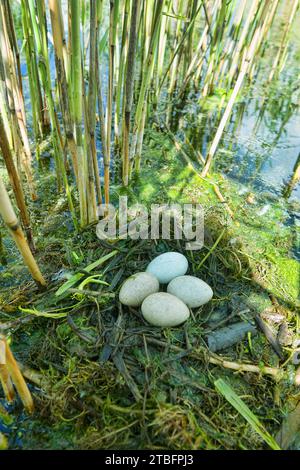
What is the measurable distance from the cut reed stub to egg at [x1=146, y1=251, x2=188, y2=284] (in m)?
0.72

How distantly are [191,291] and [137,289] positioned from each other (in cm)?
23

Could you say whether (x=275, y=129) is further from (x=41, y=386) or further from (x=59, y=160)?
(x=41, y=386)

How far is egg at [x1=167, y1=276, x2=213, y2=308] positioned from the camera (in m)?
1.53

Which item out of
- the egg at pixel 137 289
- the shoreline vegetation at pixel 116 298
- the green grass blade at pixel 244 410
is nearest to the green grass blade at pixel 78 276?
the shoreline vegetation at pixel 116 298

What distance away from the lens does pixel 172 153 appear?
283cm

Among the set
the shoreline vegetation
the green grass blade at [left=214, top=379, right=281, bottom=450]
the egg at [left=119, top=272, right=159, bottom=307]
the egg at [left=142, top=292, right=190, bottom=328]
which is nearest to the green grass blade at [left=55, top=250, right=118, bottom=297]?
the shoreline vegetation

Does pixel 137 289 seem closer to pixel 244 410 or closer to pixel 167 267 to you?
pixel 167 267

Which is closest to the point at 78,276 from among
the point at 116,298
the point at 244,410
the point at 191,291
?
the point at 116,298

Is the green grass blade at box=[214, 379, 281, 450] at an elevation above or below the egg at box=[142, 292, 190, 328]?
below

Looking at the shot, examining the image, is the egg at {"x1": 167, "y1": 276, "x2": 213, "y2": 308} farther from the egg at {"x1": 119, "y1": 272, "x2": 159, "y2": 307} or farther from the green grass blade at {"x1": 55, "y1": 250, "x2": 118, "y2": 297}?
the green grass blade at {"x1": 55, "y1": 250, "x2": 118, "y2": 297}

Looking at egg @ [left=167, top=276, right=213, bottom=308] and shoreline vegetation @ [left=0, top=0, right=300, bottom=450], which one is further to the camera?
egg @ [left=167, top=276, right=213, bottom=308]

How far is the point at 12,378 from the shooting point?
112cm
